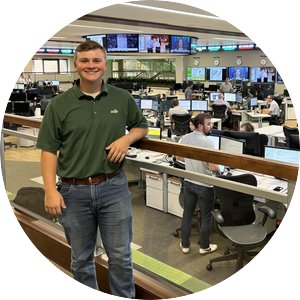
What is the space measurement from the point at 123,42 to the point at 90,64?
937 cm

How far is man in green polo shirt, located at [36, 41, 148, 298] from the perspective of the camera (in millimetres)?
1961

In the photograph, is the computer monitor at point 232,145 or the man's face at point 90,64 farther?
the computer monitor at point 232,145

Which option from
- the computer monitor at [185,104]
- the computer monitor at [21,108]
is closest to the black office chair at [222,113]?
the computer monitor at [185,104]

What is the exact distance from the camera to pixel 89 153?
78.3 inches

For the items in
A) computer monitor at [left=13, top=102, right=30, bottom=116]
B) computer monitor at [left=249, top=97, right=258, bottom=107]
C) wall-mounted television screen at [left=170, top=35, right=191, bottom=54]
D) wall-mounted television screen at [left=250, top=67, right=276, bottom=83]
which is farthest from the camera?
wall-mounted television screen at [left=250, top=67, right=276, bottom=83]

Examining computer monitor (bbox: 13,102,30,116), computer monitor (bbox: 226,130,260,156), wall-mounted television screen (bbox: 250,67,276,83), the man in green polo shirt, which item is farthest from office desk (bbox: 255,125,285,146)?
wall-mounted television screen (bbox: 250,67,276,83)

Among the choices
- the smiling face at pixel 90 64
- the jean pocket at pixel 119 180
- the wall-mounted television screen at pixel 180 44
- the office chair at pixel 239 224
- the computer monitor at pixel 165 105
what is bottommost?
the office chair at pixel 239 224

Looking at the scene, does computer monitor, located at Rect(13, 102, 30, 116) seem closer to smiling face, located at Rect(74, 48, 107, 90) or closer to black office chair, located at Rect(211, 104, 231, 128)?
black office chair, located at Rect(211, 104, 231, 128)

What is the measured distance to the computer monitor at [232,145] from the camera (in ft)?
15.9

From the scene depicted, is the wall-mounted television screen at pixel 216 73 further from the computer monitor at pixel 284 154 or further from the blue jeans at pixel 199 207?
the blue jeans at pixel 199 207

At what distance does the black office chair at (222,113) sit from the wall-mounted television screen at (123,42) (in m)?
2.72

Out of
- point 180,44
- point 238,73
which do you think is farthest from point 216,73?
point 180,44

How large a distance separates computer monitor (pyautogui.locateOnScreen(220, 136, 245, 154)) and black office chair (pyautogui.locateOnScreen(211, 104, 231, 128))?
4.94 m

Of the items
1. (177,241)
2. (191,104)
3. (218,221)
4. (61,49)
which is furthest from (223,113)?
(61,49)
